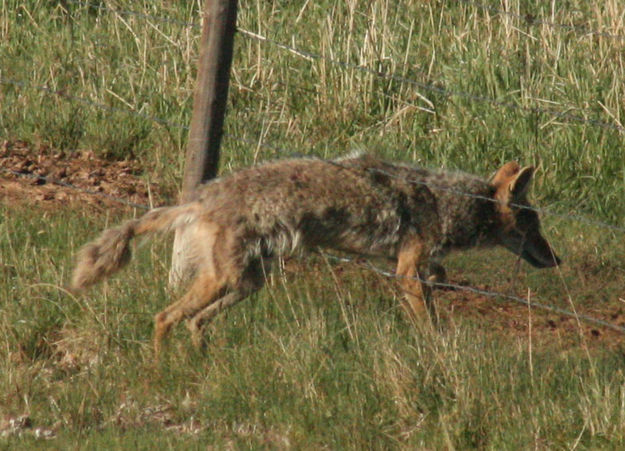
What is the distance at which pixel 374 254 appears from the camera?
23.1 feet

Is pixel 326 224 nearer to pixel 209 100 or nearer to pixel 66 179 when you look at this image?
pixel 209 100

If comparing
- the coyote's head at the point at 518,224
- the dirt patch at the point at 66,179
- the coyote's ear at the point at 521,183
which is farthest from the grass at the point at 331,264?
the coyote's ear at the point at 521,183

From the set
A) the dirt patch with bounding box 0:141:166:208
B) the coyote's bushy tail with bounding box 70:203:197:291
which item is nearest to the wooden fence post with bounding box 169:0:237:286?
the coyote's bushy tail with bounding box 70:203:197:291

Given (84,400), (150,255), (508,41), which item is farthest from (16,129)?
(84,400)

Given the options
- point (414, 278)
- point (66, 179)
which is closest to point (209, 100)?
point (414, 278)

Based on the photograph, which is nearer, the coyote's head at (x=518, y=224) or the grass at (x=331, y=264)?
the grass at (x=331, y=264)

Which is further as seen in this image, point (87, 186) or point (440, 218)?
point (87, 186)

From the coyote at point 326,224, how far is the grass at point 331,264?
8.8 inches

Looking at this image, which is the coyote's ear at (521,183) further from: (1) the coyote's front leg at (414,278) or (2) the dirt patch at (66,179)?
(2) the dirt patch at (66,179)

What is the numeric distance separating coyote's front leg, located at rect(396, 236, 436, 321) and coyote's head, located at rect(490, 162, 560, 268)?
706mm

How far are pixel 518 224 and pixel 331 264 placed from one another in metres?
1.24

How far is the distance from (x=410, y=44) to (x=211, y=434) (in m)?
5.59

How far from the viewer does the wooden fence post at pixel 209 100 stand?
642 cm

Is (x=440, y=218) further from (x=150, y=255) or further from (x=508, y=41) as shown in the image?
(x=508, y=41)
